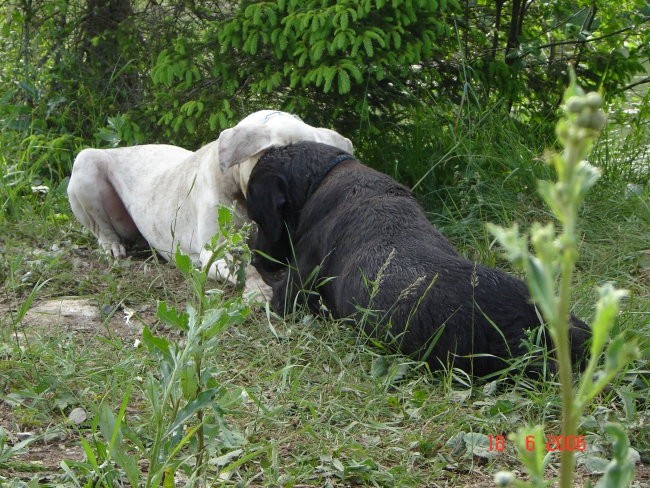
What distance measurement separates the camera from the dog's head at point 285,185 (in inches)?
155

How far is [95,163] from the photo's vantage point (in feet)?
17.6

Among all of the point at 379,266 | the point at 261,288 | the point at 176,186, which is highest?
the point at 379,266

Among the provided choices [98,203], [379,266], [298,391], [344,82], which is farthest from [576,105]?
[98,203]

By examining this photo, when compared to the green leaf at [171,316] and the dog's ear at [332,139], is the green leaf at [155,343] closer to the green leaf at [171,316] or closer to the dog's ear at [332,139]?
the green leaf at [171,316]

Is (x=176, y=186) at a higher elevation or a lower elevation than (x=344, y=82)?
lower

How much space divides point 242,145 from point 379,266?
4.41ft

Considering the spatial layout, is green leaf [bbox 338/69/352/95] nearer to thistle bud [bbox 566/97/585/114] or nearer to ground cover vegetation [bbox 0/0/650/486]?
ground cover vegetation [bbox 0/0/650/486]

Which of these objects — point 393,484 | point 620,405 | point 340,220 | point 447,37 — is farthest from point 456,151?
point 393,484

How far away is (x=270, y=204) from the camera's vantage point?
3945mm

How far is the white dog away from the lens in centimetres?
426

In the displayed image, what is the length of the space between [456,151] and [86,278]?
215 centimetres

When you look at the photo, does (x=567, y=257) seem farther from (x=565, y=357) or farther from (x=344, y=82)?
(x=344, y=82)

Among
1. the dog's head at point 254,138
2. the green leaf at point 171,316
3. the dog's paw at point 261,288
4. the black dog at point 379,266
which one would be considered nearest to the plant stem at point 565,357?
the green leaf at point 171,316

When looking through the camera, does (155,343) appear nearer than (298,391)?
Yes
